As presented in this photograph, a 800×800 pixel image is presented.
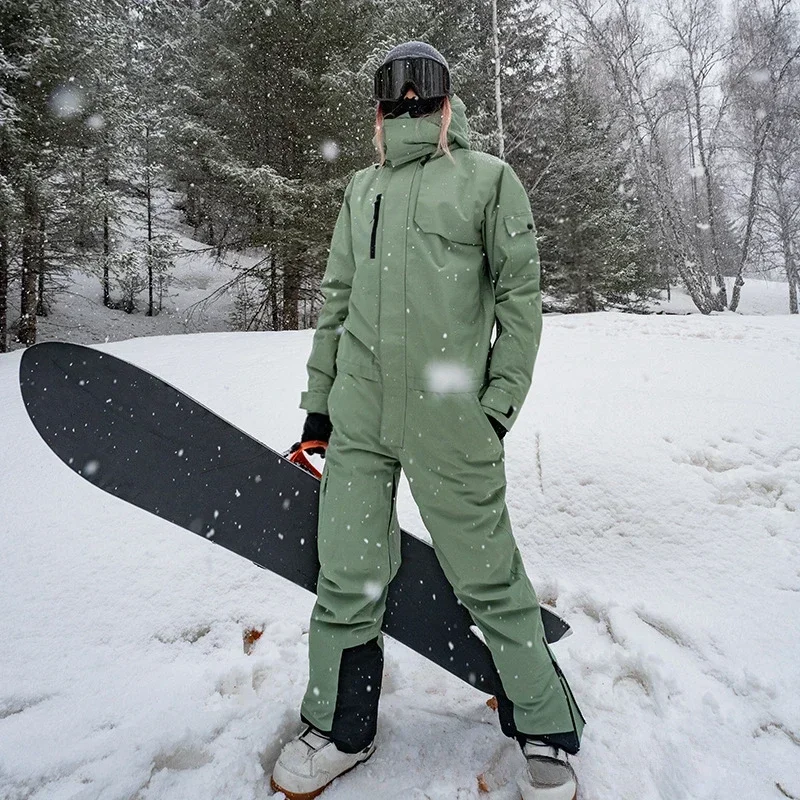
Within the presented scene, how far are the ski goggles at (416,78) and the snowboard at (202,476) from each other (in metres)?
1.16

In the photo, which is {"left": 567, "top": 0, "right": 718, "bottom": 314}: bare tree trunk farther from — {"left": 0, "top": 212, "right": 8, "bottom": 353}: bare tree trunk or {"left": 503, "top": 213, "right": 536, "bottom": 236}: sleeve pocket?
{"left": 503, "top": 213, "right": 536, "bottom": 236}: sleeve pocket

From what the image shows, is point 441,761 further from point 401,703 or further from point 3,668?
point 3,668

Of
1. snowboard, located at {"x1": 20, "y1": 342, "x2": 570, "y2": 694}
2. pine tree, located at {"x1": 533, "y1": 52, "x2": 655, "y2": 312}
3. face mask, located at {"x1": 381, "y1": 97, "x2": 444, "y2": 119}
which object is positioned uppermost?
pine tree, located at {"x1": 533, "y1": 52, "x2": 655, "y2": 312}

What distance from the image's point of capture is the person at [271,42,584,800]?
1354mm

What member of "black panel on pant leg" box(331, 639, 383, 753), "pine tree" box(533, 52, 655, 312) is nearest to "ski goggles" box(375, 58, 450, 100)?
"black panel on pant leg" box(331, 639, 383, 753)

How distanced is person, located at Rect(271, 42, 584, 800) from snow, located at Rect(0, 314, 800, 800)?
0.18m

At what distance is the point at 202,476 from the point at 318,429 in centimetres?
44

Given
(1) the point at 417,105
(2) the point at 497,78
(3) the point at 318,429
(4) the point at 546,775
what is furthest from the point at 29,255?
(4) the point at 546,775

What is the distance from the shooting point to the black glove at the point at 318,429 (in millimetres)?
1595

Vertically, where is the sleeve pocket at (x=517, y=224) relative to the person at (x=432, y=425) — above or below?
above

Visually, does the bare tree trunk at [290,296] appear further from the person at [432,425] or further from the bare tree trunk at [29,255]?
the person at [432,425]

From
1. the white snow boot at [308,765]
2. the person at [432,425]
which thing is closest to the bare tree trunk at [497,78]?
the person at [432,425]

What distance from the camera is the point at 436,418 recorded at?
134cm

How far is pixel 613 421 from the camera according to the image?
330cm
